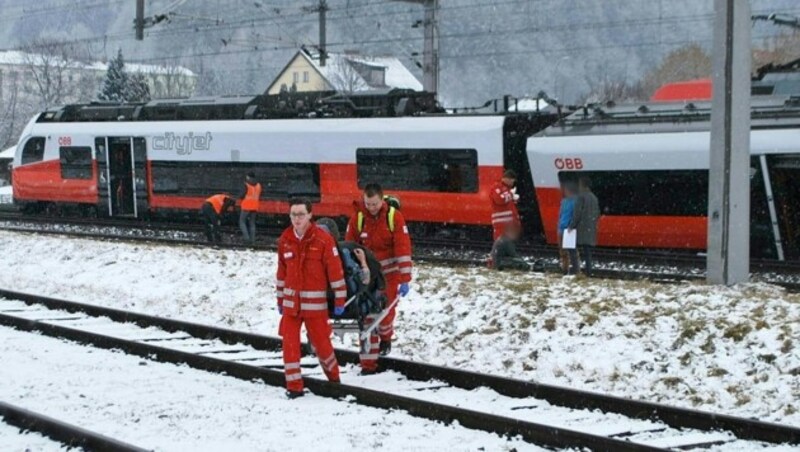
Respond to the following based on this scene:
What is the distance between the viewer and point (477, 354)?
37.8ft

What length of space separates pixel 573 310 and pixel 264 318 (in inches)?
171

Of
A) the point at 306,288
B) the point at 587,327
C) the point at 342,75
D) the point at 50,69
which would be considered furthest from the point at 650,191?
the point at 50,69

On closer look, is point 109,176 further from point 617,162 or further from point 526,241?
point 617,162

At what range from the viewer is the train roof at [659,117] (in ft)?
60.4

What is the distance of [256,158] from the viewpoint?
1046 inches

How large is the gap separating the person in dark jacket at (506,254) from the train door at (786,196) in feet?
13.9

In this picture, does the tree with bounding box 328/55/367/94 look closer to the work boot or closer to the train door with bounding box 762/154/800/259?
the train door with bounding box 762/154/800/259

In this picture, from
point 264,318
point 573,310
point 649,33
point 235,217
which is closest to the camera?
point 573,310

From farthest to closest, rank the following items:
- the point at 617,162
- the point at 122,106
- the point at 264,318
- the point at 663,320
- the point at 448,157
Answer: the point at 122,106 < the point at 448,157 < the point at 617,162 < the point at 264,318 < the point at 663,320

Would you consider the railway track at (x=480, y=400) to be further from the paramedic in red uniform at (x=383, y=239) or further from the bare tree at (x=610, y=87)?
the bare tree at (x=610, y=87)

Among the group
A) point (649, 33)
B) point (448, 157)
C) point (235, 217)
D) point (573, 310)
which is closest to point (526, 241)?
point (448, 157)

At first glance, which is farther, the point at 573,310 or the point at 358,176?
the point at 358,176

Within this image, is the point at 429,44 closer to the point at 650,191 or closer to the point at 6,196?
the point at 650,191

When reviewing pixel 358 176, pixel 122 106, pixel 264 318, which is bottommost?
pixel 264 318
